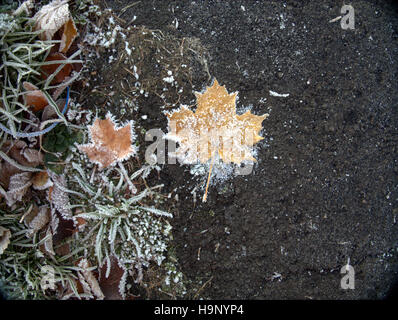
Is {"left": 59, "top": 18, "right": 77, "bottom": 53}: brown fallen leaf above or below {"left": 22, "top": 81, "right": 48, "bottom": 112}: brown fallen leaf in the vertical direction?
above

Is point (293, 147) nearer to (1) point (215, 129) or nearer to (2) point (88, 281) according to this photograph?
(1) point (215, 129)

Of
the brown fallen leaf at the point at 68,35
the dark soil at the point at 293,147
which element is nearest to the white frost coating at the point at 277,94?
the dark soil at the point at 293,147

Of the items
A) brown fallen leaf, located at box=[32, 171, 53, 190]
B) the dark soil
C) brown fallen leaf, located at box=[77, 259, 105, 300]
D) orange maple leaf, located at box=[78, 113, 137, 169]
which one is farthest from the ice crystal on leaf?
brown fallen leaf, located at box=[77, 259, 105, 300]

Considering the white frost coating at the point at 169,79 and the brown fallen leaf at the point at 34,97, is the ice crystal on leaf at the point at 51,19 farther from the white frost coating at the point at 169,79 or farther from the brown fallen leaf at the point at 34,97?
the white frost coating at the point at 169,79

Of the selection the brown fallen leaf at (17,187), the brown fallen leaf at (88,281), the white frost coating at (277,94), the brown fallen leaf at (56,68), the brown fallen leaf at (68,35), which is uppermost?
the brown fallen leaf at (68,35)

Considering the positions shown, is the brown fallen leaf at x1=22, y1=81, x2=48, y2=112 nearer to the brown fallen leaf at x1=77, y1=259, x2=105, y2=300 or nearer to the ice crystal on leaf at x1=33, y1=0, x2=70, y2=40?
the ice crystal on leaf at x1=33, y1=0, x2=70, y2=40
